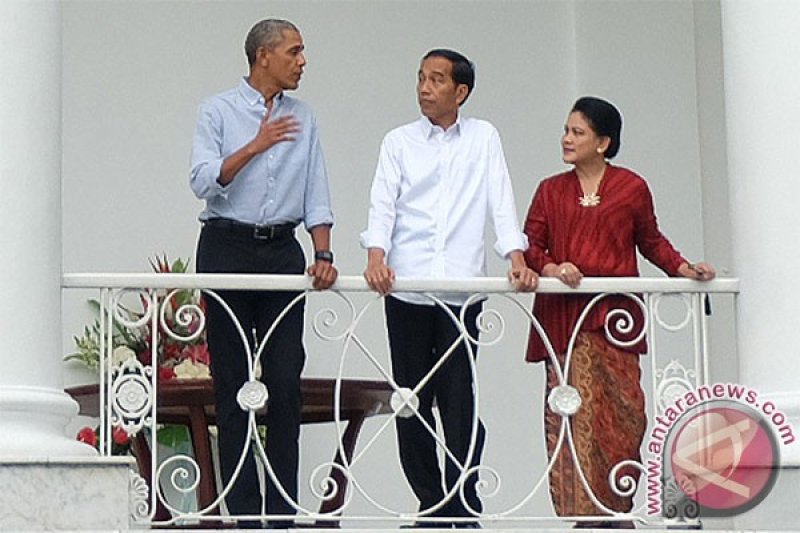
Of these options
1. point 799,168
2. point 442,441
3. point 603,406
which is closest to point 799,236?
point 799,168

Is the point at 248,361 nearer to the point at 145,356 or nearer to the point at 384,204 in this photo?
the point at 384,204

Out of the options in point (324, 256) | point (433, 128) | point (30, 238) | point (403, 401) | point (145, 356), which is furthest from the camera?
point (145, 356)

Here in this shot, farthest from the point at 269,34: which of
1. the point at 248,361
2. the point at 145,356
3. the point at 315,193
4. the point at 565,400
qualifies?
the point at 145,356

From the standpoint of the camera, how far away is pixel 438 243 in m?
7.46

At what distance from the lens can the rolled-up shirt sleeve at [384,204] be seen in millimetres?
7387

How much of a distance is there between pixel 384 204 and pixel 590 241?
0.72 m

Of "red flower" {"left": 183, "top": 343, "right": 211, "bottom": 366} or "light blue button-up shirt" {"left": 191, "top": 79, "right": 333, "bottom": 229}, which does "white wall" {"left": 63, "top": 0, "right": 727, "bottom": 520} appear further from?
"light blue button-up shirt" {"left": 191, "top": 79, "right": 333, "bottom": 229}

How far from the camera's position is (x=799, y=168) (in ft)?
23.4

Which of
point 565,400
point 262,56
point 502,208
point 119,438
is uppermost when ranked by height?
point 262,56

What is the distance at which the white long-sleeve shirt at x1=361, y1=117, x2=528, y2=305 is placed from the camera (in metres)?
7.45

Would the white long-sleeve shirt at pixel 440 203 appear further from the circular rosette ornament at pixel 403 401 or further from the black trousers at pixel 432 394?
the circular rosette ornament at pixel 403 401

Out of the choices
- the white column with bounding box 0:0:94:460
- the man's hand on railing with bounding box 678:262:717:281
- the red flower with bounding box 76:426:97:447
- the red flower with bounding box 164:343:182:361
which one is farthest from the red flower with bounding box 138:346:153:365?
the man's hand on railing with bounding box 678:262:717:281

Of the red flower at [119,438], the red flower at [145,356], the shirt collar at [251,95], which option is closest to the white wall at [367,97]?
the red flower at [145,356]

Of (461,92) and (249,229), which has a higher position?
(461,92)
